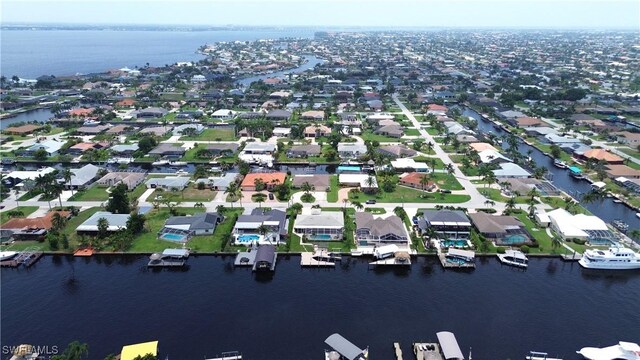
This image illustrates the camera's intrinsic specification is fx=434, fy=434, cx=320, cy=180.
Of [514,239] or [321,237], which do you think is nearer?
[514,239]

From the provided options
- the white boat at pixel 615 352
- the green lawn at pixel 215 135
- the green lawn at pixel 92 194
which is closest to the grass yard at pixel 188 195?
the green lawn at pixel 92 194

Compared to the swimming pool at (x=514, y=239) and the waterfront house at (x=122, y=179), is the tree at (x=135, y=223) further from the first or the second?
the swimming pool at (x=514, y=239)

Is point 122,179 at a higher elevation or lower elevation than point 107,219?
higher

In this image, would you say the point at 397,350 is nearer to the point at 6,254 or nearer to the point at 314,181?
the point at 314,181

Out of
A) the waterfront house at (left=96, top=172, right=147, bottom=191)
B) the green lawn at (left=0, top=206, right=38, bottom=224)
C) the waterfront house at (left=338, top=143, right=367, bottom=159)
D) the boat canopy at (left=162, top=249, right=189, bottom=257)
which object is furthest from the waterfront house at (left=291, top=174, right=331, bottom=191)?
the green lawn at (left=0, top=206, right=38, bottom=224)

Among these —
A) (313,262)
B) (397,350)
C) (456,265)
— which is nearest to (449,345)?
(397,350)
